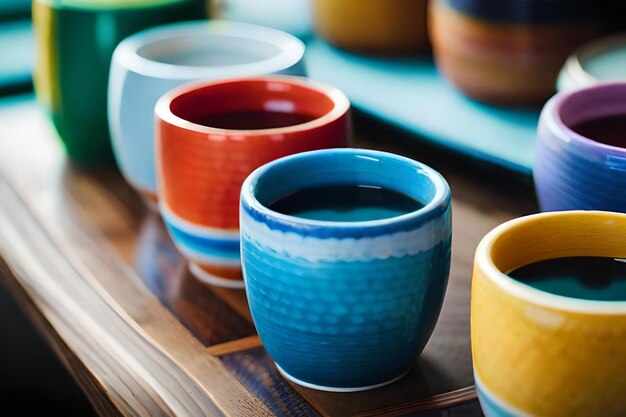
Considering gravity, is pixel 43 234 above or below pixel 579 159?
below

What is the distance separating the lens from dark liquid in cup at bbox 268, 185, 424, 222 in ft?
1.63

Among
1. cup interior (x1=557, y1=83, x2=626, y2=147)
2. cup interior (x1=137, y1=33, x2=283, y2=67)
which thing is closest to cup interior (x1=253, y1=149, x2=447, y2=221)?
cup interior (x1=557, y1=83, x2=626, y2=147)

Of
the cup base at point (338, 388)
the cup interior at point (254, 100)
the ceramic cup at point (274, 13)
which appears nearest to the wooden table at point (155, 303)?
the cup base at point (338, 388)

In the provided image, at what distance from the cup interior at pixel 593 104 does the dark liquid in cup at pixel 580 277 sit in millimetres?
133

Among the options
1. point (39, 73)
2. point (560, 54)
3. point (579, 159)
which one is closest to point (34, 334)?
point (39, 73)

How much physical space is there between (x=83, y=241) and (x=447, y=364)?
0.28 meters

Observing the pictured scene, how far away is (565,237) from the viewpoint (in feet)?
1.44

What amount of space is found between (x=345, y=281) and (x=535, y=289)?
0.09m

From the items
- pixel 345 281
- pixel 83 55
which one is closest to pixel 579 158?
pixel 345 281

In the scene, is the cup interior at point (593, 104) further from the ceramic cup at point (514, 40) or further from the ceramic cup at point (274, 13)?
the ceramic cup at point (274, 13)

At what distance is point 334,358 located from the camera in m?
0.47

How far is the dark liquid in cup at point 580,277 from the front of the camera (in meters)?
0.42

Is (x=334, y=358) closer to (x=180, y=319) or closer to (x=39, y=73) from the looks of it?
(x=180, y=319)

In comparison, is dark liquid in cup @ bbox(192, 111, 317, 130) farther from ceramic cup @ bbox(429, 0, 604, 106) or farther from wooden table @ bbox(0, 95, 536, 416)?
ceramic cup @ bbox(429, 0, 604, 106)
